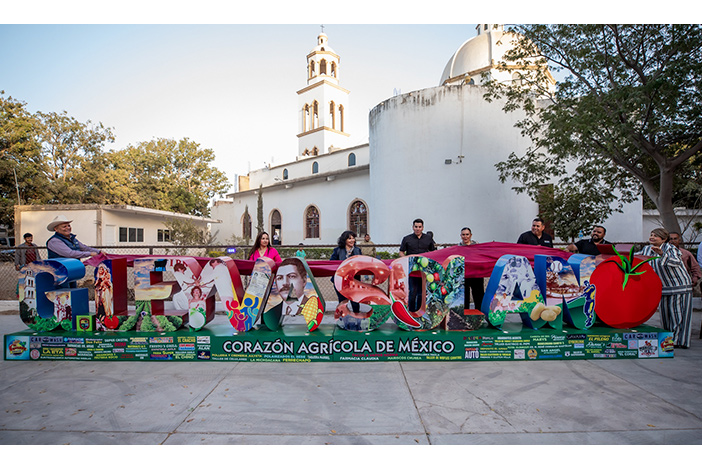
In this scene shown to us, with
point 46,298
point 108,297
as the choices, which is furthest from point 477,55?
point 46,298

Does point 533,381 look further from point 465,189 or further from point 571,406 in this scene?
point 465,189

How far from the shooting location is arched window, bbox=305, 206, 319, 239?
30.0m

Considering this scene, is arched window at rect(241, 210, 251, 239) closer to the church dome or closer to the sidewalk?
the church dome

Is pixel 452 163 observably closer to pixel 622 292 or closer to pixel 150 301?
pixel 622 292

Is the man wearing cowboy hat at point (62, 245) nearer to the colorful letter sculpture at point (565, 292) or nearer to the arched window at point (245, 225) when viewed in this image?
the colorful letter sculpture at point (565, 292)

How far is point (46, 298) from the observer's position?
17.1 ft

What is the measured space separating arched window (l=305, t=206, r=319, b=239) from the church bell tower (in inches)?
508

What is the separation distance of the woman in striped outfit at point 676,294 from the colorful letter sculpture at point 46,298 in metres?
8.50

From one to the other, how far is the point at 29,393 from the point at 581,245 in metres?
7.99

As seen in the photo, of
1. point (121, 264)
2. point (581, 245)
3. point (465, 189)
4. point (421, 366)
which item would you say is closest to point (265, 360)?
point (421, 366)

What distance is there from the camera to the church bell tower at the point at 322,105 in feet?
137

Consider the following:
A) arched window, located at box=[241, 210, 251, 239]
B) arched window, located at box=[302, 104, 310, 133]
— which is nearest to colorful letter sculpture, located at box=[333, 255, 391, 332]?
arched window, located at box=[241, 210, 251, 239]

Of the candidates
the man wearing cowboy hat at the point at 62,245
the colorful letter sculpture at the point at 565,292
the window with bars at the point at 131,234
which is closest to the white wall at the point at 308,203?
the window with bars at the point at 131,234

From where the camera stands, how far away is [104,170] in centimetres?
3506
